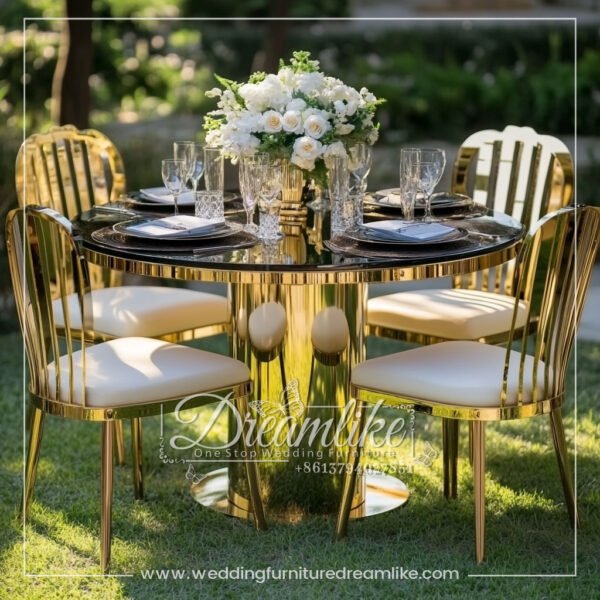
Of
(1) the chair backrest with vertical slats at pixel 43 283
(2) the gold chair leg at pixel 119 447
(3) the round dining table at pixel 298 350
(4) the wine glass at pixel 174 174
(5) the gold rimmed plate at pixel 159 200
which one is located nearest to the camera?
(1) the chair backrest with vertical slats at pixel 43 283

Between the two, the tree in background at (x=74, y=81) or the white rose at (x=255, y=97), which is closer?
the white rose at (x=255, y=97)

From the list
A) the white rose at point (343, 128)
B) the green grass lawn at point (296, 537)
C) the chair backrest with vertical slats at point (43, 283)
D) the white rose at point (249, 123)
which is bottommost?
the green grass lawn at point (296, 537)

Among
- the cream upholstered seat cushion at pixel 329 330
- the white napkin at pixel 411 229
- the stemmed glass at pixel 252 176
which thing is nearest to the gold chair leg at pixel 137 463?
the cream upholstered seat cushion at pixel 329 330

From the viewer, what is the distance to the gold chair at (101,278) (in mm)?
3652

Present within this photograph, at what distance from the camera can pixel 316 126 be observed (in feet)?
10.6

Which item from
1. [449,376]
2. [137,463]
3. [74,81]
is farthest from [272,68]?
[449,376]

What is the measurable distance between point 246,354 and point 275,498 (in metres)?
0.43

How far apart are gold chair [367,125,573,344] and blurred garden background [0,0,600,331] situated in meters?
2.26

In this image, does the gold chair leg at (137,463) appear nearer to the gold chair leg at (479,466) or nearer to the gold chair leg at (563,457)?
the gold chair leg at (479,466)

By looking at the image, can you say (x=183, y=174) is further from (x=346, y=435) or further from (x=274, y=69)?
(x=274, y=69)

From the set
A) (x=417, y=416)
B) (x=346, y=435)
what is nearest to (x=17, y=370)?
(x=417, y=416)

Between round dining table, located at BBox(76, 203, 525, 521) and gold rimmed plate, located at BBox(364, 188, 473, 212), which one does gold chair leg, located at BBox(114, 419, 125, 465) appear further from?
gold rimmed plate, located at BBox(364, 188, 473, 212)

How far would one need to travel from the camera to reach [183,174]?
343 centimetres

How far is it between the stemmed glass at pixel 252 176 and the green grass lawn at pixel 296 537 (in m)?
0.87
